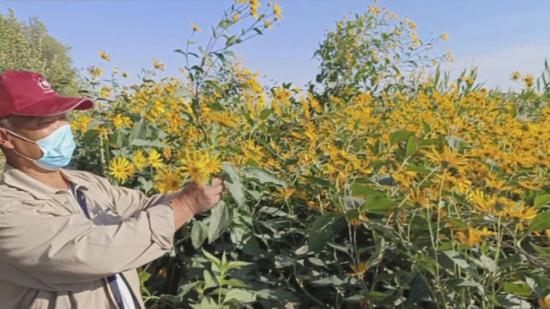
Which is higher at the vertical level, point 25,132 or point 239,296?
point 25,132

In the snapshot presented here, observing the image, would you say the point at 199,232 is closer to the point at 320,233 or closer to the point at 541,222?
the point at 320,233

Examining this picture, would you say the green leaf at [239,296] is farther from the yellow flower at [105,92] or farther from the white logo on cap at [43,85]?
the yellow flower at [105,92]

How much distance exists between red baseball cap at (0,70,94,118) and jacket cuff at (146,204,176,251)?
0.32 metres

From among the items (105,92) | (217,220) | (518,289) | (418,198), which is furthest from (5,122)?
(105,92)

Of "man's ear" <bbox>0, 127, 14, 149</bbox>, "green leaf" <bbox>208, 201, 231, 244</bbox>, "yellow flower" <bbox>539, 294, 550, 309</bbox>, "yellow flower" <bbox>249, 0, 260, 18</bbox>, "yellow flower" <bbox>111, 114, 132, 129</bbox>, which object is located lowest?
"yellow flower" <bbox>539, 294, 550, 309</bbox>

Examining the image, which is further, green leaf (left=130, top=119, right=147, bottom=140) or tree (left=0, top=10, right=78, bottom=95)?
tree (left=0, top=10, right=78, bottom=95)

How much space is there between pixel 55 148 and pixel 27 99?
0.13 m

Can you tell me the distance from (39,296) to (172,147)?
0.83m

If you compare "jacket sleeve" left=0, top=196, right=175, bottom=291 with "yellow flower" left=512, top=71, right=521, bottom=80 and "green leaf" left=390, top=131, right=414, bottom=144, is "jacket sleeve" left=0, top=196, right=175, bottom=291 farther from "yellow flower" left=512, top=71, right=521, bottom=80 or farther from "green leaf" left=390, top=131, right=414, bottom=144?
"yellow flower" left=512, top=71, right=521, bottom=80

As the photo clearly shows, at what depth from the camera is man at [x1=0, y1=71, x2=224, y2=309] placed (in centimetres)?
112

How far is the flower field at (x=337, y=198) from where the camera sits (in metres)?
1.24

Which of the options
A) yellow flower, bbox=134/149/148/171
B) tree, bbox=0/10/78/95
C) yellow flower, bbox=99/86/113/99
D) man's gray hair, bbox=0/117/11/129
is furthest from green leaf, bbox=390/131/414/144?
tree, bbox=0/10/78/95

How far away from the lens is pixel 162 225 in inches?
47.2

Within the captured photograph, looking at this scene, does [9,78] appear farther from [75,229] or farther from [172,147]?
[172,147]
